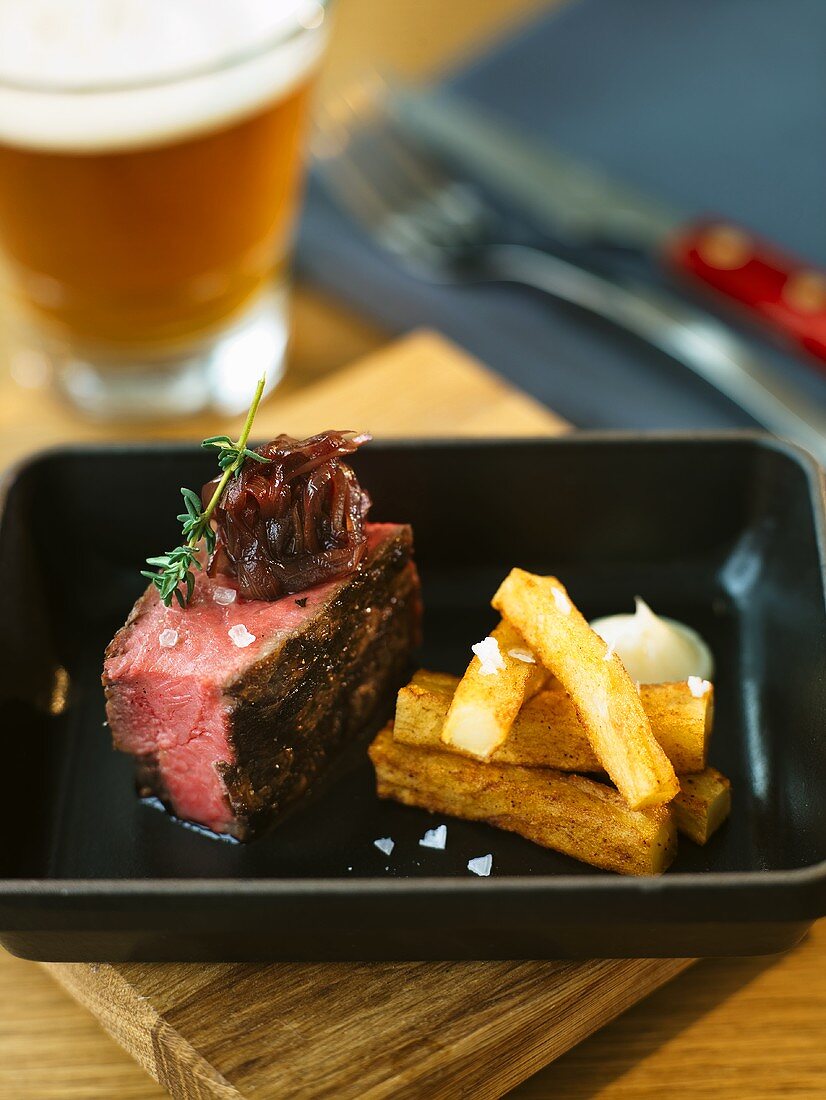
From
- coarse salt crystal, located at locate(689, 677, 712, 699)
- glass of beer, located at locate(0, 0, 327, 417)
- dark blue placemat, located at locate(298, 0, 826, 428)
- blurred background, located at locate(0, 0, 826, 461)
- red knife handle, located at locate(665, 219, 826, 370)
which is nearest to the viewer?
coarse salt crystal, located at locate(689, 677, 712, 699)

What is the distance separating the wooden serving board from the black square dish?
0.05m

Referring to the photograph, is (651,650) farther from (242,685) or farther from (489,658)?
(242,685)

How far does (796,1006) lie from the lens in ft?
7.08

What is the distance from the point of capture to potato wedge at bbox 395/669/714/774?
2.08 meters

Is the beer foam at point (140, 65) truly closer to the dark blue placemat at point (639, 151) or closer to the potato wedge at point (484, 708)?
the dark blue placemat at point (639, 151)

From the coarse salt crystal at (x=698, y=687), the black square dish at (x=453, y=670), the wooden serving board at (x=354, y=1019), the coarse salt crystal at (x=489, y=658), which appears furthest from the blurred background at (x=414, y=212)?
the wooden serving board at (x=354, y=1019)

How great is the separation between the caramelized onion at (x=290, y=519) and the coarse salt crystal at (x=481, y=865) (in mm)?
516

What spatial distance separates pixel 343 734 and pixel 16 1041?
2.40 feet

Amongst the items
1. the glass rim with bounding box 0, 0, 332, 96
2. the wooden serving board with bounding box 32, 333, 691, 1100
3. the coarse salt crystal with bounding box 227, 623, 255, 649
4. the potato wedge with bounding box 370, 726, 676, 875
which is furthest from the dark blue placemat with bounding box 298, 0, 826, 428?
the wooden serving board with bounding box 32, 333, 691, 1100

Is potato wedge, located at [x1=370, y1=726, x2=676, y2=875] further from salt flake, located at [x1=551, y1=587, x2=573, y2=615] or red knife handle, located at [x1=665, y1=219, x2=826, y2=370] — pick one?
red knife handle, located at [x1=665, y1=219, x2=826, y2=370]

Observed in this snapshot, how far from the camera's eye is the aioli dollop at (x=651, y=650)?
2.38 m

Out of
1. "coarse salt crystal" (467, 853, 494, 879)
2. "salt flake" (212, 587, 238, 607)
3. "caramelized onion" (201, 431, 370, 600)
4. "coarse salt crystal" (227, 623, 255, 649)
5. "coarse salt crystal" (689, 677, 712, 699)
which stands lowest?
"coarse salt crystal" (467, 853, 494, 879)

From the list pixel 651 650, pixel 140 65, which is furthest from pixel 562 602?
pixel 140 65

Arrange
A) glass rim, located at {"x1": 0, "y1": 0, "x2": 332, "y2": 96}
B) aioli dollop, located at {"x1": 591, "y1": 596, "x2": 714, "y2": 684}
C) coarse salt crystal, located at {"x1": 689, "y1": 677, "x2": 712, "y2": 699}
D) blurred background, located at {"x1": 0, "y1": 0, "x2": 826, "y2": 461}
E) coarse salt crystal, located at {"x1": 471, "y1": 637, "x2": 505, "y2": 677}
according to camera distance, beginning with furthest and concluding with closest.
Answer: blurred background, located at {"x1": 0, "y1": 0, "x2": 826, "y2": 461}
glass rim, located at {"x1": 0, "y1": 0, "x2": 332, "y2": 96}
aioli dollop, located at {"x1": 591, "y1": 596, "x2": 714, "y2": 684}
coarse salt crystal, located at {"x1": 689, "y1": 677, "x2": 712, "y2": 699}
coarse salt crystal, located at {"x1": 471, "y1": 637, "x2": 505, "y2": 677}
